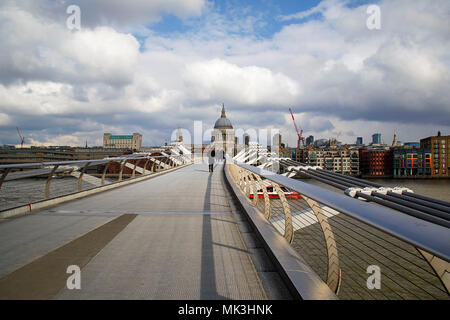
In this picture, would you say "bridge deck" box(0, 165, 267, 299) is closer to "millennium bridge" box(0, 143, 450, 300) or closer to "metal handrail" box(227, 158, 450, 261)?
"millennium bridge" box(0, 143, 450, 300)

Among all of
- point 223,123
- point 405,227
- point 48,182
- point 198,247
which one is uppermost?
point 223,123

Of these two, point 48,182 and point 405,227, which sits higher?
point 405,227

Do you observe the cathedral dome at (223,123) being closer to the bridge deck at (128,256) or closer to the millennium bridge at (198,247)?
the millennium bridge at (198,247)

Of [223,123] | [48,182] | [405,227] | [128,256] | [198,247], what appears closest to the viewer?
[405,227]

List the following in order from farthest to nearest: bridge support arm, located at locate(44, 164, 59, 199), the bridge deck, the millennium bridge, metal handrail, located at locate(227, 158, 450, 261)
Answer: bridge support arm, located at locate(44, 164, 59, 199), the bridge deck, the millennium bridge, metal handrail, located at locate(227, 158, 450, 261)

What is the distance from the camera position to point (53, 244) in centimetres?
320

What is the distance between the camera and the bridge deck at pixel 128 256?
2.16m

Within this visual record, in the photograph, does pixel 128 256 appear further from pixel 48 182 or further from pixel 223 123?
pixel 223 123

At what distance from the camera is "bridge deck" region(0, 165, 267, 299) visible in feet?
7.07

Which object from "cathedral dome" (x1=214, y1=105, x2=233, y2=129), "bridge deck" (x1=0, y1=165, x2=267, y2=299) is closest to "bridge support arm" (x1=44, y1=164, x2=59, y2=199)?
"bridge deck" (x1=0, y1=165, x2=267, y2=299)

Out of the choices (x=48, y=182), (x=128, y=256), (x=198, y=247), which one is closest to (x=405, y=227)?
(x=198, y=247)

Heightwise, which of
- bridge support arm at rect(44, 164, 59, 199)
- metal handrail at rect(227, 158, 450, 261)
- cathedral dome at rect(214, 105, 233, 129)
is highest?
cathedral dome at rect(214, 105, 233, 129)

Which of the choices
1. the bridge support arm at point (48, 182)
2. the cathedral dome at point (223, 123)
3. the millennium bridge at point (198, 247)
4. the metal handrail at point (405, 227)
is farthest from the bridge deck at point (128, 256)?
the cathedral dome at point (223, 123)

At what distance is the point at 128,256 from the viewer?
2863 mm
